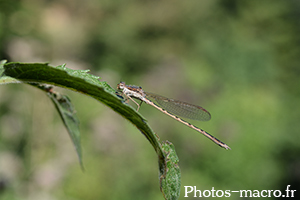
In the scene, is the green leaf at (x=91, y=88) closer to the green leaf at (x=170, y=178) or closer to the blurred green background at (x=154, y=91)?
the green leaf at (x=170, y=178)

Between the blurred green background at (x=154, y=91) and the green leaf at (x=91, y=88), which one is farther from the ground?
the blurred green background at (x=154, y=91)

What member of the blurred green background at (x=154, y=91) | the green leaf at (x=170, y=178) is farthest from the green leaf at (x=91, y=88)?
the blurred green background at (x=154, y=91)

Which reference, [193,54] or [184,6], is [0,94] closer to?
[193,54]

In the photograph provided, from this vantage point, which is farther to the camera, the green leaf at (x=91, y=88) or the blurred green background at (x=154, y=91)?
the blurred green background at (x=154, y=91)

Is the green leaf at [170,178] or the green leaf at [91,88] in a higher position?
the green leaf at [91,88]

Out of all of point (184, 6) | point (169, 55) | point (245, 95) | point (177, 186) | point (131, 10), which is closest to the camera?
point (177, 186)

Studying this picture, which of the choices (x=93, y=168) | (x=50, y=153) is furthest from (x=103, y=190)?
(x=50, y=153)

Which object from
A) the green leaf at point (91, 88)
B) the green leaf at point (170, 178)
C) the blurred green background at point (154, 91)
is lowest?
the green leaf at point (170, 178)

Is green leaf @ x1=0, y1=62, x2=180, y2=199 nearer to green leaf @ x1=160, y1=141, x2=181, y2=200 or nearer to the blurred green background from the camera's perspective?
green leaf @ x1=160, y1=141, x2=181, y2=200
